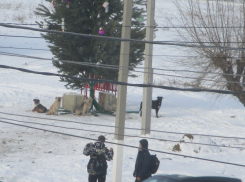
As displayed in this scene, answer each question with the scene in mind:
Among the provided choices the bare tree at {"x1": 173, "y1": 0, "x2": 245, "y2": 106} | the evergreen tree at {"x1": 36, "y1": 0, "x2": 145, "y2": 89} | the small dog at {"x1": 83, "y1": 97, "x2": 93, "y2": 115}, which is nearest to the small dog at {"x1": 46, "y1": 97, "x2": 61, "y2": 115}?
the small dog at {"x1": 83, "y1": 97, "x2": 93, "y2": 115}

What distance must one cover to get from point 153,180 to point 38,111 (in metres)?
10.6

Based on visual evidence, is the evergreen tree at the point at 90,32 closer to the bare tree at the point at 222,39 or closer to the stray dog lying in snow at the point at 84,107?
the stray dog lying in snow at the point at 84,107

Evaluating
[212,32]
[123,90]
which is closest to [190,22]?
[212,32]

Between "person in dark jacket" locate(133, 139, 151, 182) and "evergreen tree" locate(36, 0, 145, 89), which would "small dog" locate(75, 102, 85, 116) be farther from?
"person in dark jacket" locate(133, 139, 151, 182)

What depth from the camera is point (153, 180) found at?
495cm

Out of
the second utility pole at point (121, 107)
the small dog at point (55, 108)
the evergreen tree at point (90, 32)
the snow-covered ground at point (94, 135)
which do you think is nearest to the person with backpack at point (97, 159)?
the second utility pole at point (121, 107)

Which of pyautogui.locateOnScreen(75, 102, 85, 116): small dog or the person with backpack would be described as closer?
the person with backpack

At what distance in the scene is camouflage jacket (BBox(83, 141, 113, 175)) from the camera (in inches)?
239

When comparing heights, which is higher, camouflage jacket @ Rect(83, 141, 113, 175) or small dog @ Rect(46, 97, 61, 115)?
small dog @ Rect(46, 97, 61, 115)

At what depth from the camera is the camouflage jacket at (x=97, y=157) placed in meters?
6.06

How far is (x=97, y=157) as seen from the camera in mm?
6086

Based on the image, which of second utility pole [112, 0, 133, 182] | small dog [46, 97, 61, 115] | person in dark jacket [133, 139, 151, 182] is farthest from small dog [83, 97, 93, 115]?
person in dark jacket [133, 139, 151, 182]

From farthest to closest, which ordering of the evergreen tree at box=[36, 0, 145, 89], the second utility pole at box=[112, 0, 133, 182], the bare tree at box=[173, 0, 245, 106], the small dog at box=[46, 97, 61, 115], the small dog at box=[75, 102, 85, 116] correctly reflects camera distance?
the small dog at box=[75, 102, 85, 116]
the evergreen tree at box=[36, 0, 145, 89]
the small dog at box=[46, 97, 61, 115]
the bare tree at box=[173, 0, 245, 106]
the second utility pole at box=[112, 0, 133, 182]

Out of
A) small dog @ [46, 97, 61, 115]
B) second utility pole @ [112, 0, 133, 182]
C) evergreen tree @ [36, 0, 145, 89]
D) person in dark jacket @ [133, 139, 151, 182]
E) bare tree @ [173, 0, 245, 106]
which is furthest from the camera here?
evergreen tree @ [36, 0, 145, 89]
